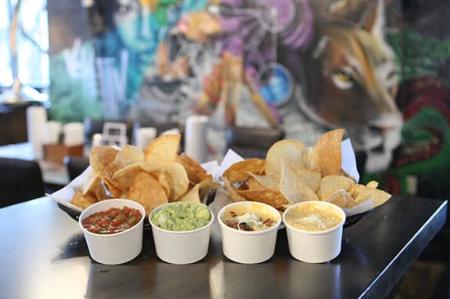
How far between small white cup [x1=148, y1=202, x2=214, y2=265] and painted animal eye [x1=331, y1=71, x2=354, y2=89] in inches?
104

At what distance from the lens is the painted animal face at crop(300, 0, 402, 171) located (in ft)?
11.0

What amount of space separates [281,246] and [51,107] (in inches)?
175

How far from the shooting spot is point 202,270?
3.60 ft

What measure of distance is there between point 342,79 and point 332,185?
2383mm

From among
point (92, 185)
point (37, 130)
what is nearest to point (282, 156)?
point (92, 185)

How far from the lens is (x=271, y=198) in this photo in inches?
49.8

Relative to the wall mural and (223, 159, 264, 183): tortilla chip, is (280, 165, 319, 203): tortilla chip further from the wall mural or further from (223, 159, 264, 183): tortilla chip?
the wall mural

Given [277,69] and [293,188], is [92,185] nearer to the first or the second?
[293,188]

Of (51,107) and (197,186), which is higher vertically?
(197,186)

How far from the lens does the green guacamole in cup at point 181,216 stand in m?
1.13

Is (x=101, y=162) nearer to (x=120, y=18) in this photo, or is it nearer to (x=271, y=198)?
(x=271, y=198)

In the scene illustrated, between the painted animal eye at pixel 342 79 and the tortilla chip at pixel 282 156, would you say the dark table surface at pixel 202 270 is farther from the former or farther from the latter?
the painted animal eye at pixel 342 79

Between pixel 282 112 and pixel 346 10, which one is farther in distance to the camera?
pixel 282 112

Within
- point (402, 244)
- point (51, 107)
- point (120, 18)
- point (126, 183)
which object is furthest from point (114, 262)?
point (51, 107)
